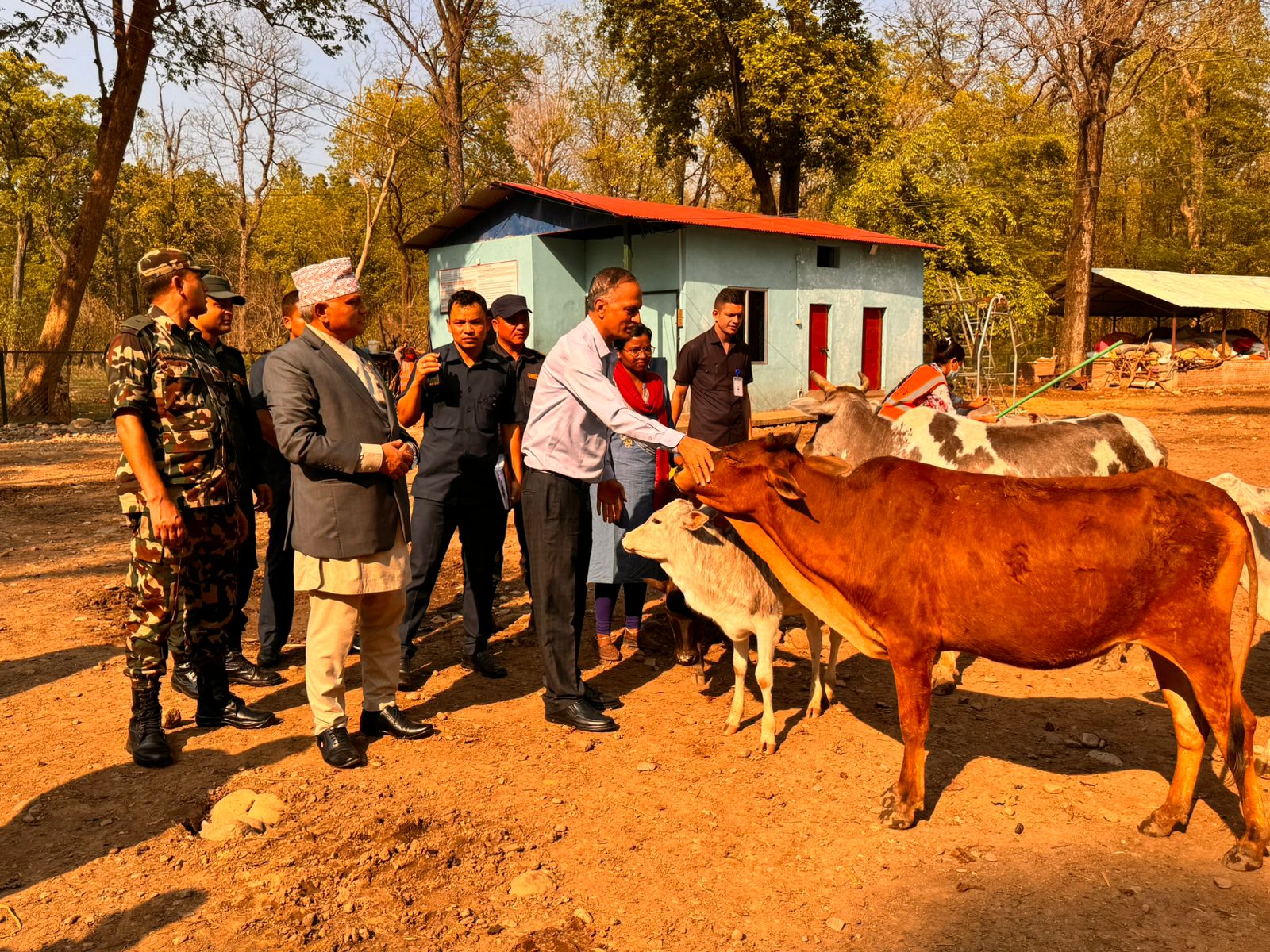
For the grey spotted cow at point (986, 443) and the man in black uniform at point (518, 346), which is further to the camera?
the man in black uniform at point (518, 346)

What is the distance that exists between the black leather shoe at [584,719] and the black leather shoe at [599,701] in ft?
0.22

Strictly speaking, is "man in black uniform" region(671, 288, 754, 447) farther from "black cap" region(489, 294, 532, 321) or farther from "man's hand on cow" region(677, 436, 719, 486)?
"man's hand on cow" region(677, 436, 719, 486)

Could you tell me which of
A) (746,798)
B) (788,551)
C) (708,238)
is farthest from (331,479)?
(708,238)

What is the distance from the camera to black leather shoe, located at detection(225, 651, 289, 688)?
19.2ft

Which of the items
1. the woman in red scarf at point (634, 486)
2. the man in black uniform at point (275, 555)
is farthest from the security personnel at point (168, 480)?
the woman in red scarf at point (634, 486)

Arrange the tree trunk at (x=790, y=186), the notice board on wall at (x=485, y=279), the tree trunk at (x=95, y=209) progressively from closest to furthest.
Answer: the tree trunk at (x=95, y=209) < the notice board on wall at (x=485, y=279) < the tree trunk at (x=790, y=186)

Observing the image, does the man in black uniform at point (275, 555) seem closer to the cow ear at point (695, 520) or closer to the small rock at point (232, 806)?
the small rock at point (232, 806)

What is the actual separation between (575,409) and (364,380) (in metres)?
1.06

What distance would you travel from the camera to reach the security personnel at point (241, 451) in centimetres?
553

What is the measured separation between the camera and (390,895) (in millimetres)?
3605

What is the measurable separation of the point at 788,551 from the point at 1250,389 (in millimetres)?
29456

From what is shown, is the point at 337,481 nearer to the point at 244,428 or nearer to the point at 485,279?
the point at 244,428

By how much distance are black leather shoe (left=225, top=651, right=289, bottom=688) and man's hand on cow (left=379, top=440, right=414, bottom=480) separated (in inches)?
83.8

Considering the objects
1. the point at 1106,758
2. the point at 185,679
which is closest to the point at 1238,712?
the point at 1106,758
